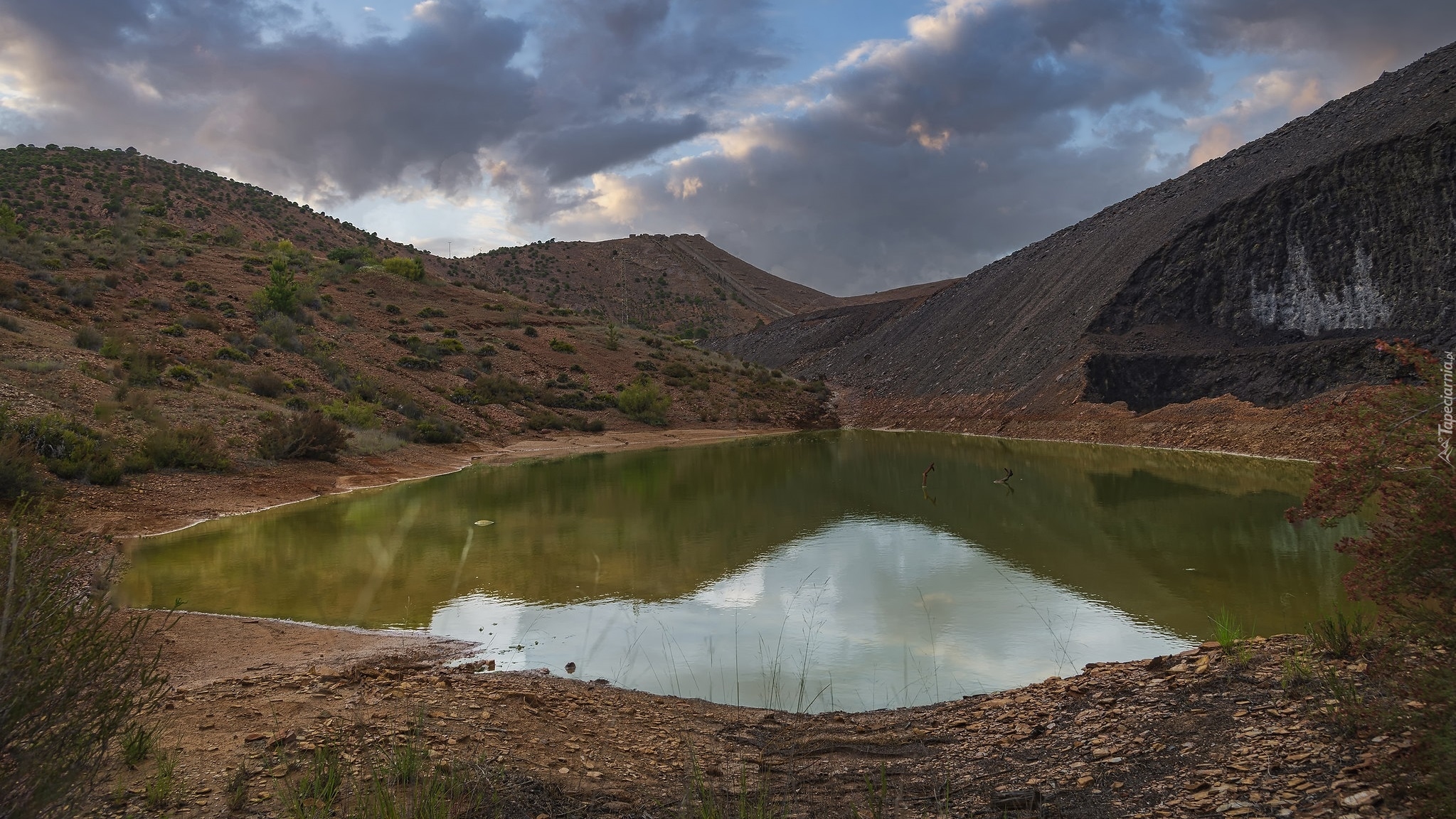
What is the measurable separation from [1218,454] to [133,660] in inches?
1248

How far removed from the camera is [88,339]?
88.8 ft

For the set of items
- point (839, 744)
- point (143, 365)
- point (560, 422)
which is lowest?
point (839, 744)

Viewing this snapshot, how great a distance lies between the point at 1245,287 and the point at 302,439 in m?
39.5

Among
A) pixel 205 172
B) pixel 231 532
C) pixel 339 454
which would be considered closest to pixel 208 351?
pixel 339 454

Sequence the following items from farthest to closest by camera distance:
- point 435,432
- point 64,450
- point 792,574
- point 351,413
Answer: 1. point 435,432
2. point 351,413
3. point 64,450
4. point 792,574

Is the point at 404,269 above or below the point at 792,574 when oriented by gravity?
above

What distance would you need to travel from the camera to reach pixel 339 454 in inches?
1020

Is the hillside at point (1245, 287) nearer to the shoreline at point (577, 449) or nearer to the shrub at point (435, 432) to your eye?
the shoreline at point (577, 449)

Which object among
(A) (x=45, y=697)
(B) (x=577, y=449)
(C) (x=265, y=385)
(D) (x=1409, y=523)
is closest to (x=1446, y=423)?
(D) (x=1409, y=523)

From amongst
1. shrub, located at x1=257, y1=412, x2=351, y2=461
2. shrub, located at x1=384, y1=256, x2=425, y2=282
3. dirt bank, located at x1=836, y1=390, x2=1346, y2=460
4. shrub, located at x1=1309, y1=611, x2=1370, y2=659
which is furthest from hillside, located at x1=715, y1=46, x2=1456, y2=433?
shrub, located at x1=384, y1=256, x2=425, y2=282

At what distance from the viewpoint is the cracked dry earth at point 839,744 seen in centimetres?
451

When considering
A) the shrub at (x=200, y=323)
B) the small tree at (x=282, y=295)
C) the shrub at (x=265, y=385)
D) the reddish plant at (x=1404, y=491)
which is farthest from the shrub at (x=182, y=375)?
the reddish plant at (x=1404, y=491)

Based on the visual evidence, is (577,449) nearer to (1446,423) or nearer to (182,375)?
(182,375)

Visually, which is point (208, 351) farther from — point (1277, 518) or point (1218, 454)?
point (1218, 454)
